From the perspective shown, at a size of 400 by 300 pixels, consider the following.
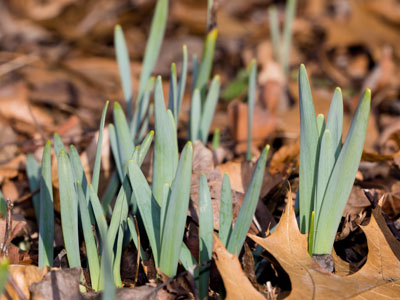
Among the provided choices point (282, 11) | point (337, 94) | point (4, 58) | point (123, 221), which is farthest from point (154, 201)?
point (282, 11)

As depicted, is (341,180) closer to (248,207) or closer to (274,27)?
(248,207)

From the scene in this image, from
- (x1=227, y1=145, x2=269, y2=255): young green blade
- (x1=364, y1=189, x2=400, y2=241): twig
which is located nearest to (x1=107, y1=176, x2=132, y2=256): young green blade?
(x1=227, y1=145, x2=269, y2=255): young green blade

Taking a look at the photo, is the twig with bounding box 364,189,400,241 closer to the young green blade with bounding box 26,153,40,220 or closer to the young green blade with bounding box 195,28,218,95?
the young green blade with bounding box 195,28,218,95

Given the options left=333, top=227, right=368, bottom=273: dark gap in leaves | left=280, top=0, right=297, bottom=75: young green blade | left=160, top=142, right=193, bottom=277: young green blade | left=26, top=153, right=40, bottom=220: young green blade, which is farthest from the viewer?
left=280, top=0, right=297, bottom=75: young green blade

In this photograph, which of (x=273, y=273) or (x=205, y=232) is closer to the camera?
(x=205, y=232)

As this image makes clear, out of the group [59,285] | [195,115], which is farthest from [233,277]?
[195,115]

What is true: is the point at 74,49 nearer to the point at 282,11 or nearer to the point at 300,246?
the point at 282,11
